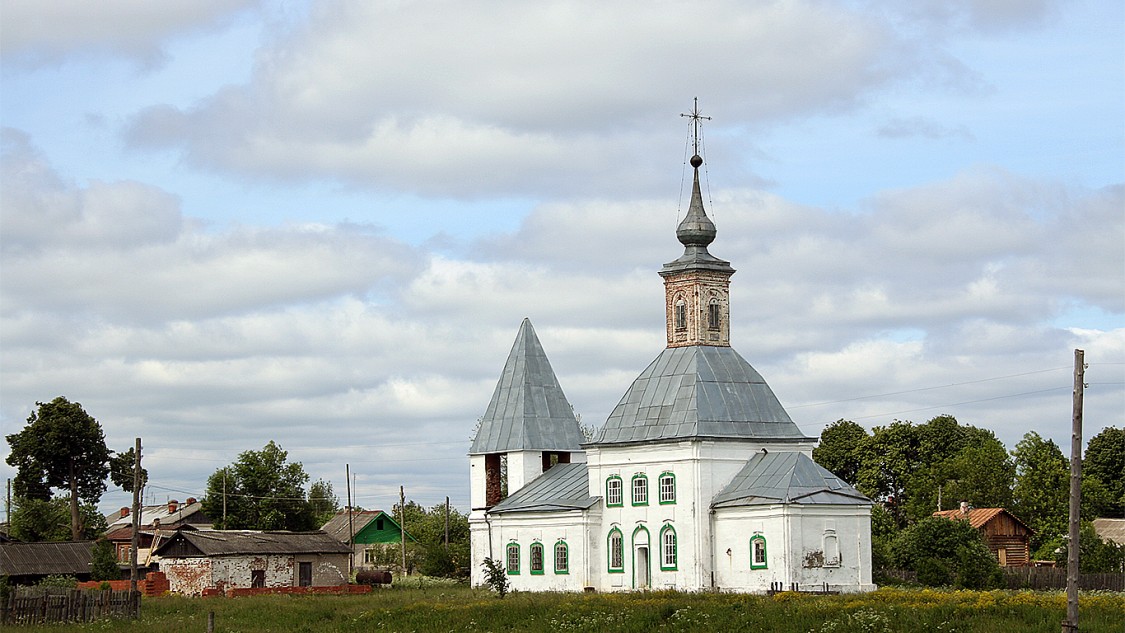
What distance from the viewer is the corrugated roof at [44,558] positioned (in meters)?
70.1

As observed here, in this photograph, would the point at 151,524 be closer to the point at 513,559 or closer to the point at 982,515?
the point at 513,559

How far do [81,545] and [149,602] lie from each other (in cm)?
2227

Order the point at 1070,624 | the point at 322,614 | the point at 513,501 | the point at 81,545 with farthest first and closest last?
the point at 81,545 < the point at 513,501 < the point at 322,614 < the point at 1070,624

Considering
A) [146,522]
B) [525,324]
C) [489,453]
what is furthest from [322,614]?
[146,522]

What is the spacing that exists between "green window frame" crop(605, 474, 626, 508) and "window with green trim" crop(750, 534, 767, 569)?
645 centimetres

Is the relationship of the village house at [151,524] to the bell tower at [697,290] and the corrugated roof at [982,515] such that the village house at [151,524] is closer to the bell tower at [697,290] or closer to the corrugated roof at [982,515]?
the bell tower at [697,290]

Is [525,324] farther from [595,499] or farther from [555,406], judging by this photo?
[595,499]

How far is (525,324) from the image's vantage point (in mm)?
71812

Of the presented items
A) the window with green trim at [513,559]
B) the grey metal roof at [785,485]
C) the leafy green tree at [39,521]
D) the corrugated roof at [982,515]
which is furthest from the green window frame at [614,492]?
the leafy green tree at [39,521]

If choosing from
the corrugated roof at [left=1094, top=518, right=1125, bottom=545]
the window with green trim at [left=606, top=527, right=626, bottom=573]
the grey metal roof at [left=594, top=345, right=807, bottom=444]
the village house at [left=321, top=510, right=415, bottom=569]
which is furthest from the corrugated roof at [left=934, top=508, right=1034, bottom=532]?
the village house at [left=321, top=510, right=415, bottom=569]

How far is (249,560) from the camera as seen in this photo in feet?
222

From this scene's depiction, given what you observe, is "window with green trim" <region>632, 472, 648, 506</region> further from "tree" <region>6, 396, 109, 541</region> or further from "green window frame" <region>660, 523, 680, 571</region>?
"tree" <region>6, 396, 109, 541</region>

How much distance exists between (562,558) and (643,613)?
740 inches

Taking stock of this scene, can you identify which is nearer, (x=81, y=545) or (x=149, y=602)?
(x=149, y=602)
